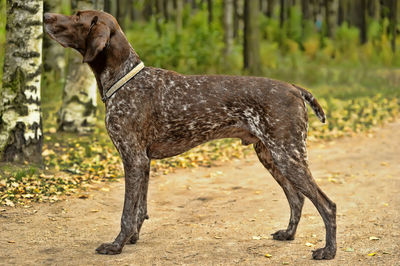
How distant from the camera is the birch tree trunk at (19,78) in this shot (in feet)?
30.4

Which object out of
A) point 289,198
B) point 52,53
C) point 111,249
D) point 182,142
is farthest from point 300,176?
point 52,53

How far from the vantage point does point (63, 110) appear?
39.3 feet

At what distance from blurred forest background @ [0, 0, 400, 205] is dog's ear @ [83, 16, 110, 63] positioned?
3113 mm

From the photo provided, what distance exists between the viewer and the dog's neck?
20.6 ft

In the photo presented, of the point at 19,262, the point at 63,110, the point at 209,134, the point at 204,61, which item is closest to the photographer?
the point at 19,262

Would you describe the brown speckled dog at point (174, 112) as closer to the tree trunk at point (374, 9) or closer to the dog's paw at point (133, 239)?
the dog's paw at point (133, 239)

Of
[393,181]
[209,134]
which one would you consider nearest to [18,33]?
[209,134]

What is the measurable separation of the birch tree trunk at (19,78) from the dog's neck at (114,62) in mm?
3347

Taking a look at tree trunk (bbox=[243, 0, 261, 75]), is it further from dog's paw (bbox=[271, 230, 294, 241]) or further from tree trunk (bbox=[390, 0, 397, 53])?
dog's paw (bbox=[271, 230, 294, 241])

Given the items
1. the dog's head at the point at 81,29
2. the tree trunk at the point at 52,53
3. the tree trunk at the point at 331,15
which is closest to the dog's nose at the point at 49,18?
the dog's head at the point at 81,29

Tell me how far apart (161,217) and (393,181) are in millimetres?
4068

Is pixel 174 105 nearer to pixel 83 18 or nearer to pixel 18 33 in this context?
pixel 83 18

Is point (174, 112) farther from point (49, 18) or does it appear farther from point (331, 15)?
point (331, 15)

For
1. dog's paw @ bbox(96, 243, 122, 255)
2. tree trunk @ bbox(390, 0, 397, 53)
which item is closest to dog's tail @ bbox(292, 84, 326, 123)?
dog's paw @ bbox(96, 243, 122, 255)
